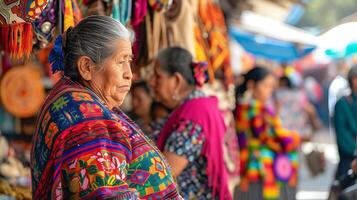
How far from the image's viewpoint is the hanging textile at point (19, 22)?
3.21 metres

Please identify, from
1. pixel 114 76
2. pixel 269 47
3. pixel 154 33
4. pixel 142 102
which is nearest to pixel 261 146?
pixel 142 102

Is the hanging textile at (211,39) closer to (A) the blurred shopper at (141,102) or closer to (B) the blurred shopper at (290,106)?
(A) the blurred shopper at (141,102)

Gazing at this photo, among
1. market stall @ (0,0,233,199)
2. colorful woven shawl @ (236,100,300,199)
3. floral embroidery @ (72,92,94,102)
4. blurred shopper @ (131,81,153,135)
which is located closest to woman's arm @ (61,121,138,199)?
floral embroidery @ (72,92,94,102)

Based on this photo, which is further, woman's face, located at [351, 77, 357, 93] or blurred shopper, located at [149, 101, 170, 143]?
woman's face, located at [351, 77, 357, 93]

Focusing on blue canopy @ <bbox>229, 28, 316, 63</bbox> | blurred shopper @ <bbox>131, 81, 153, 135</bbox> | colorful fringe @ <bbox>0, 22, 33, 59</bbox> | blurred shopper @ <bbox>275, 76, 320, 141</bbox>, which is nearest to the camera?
colorful fringe @ <bbox>0, 22, 33, 59</bbox>

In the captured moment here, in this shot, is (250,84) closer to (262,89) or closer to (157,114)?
(262,89)

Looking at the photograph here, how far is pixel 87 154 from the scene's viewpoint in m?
2.72

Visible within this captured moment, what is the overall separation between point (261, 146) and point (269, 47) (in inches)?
179

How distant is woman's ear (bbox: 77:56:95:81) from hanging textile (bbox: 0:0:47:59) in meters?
0.42

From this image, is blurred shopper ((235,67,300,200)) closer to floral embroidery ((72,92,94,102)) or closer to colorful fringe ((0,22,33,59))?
colorful fringe ((0,22,33,59))

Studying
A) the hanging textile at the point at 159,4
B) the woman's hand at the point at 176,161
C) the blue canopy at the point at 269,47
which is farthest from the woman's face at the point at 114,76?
the blue canopy at the point at 269,47

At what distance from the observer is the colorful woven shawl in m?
6.52

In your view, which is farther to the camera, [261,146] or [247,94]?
[247,94]

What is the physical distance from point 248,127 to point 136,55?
1.65 meters
